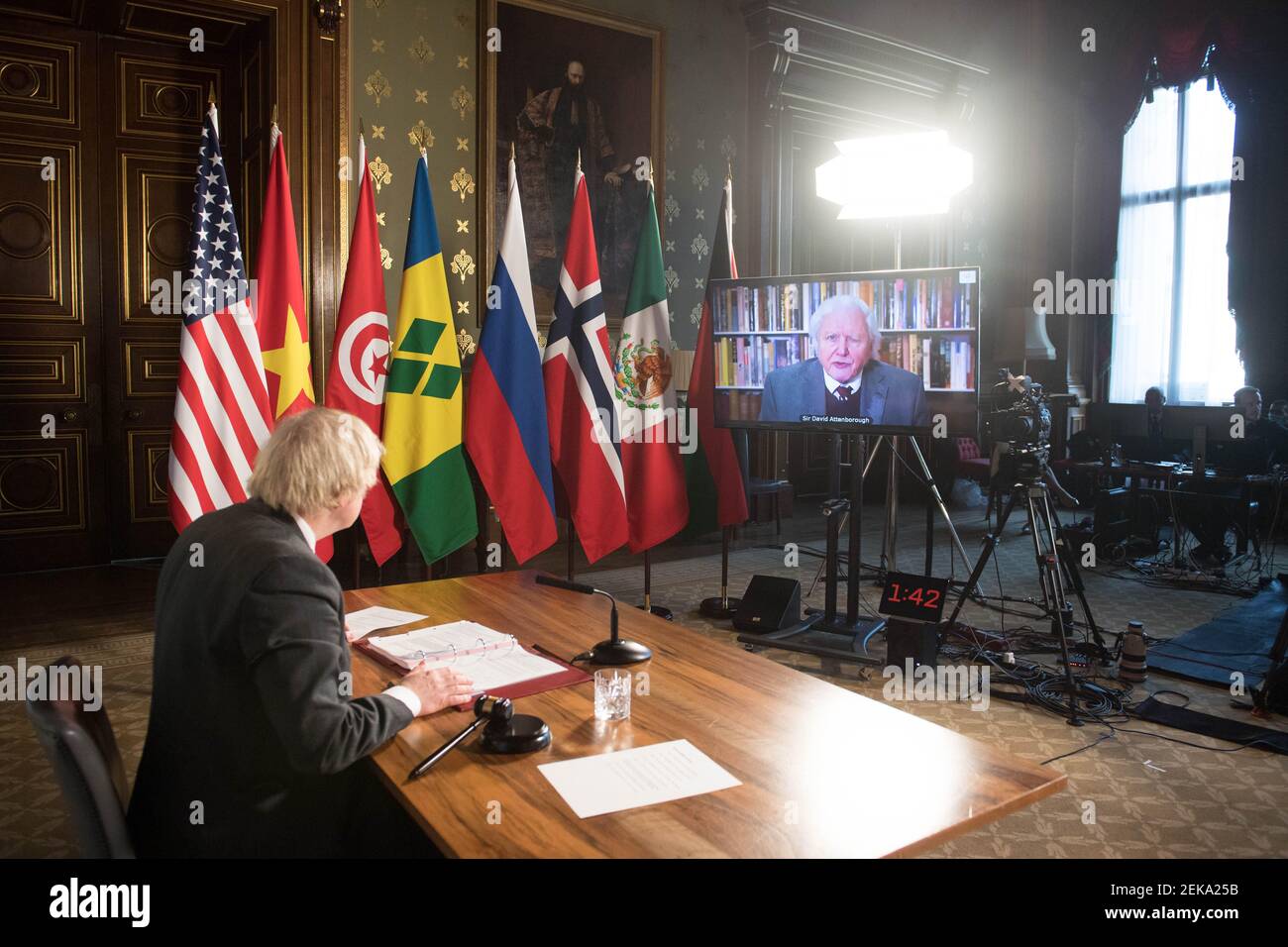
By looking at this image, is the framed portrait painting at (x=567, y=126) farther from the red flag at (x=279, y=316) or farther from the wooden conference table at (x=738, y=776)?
the wooden conference table at (x=738, y=776)

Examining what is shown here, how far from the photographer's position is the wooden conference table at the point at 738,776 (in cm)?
121

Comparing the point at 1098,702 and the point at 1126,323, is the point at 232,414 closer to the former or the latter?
the point at 1098,702

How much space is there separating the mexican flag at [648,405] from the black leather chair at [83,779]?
334 centimetres

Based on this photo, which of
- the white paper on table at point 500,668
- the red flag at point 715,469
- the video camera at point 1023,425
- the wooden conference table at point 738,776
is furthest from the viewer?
the red flag at point 715,469

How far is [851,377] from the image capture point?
13.2ft

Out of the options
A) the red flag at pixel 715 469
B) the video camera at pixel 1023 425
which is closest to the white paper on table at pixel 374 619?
the red flag at pixel 715 469

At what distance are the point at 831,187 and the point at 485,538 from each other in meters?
2.79

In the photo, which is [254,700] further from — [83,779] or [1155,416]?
[1155,416]

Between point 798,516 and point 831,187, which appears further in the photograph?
point 798,516

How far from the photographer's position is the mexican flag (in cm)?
453

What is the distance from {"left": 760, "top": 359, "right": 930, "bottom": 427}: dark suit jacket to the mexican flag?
21.0 inches

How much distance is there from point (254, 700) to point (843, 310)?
313 cm

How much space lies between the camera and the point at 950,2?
8.52 m
